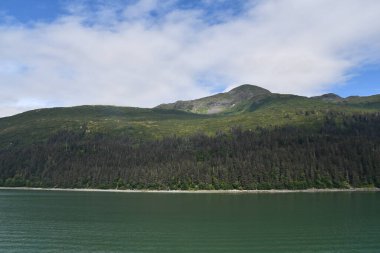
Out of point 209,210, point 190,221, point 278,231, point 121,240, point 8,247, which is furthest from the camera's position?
point 209,210

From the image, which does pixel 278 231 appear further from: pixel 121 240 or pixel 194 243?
pixel 121 240

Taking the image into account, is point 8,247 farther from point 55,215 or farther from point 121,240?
point 55,215

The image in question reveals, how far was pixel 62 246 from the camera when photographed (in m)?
66.8

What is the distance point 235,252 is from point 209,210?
58.7m

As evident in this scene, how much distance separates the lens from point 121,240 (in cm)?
7225

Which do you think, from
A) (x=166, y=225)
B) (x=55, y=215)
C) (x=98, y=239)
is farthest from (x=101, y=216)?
(x=98, y=239)

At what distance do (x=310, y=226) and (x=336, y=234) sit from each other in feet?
31.8

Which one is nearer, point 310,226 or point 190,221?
point 310,226

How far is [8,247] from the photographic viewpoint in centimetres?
6625

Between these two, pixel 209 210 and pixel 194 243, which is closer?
pixel 194 243

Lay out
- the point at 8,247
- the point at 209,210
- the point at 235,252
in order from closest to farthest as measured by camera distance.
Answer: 1. the point at 235,252
2. the point at 8,247
3. the point at 209,210

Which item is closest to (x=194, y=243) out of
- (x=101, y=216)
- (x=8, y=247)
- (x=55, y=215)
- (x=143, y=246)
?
(x=143, y=246)

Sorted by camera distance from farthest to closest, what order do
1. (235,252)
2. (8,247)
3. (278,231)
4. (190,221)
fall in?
(190,221) < (278,231) < (8,247) < (235,252)

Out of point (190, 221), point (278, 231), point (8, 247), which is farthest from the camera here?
point (190, 221)
